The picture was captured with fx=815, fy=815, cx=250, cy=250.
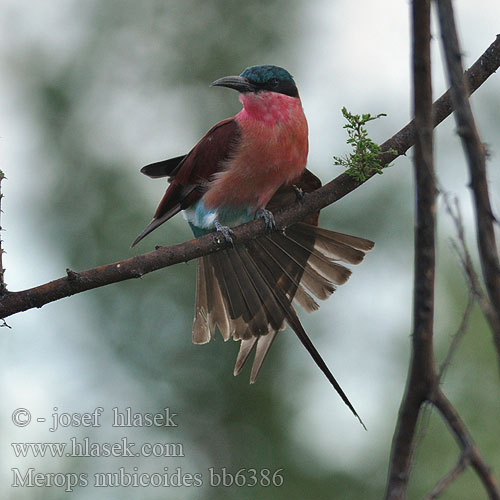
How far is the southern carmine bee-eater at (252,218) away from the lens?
121 inches

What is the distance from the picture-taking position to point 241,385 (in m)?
6.09

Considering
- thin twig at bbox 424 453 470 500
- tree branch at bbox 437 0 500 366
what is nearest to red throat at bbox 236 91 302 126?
tree branch at bbox 437 0 500 366

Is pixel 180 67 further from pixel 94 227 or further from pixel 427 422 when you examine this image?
pixel 427 422

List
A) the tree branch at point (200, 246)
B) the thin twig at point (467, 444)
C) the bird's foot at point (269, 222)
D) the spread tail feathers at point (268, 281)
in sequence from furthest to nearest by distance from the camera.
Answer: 1. the spread tail feathers at point (268, 281)
2. the bird's foot at point (269, 222)
3. the tree branch at point (200, 246)
4. the thin twig at point (467, 444)

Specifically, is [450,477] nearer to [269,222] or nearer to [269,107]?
[269,222]

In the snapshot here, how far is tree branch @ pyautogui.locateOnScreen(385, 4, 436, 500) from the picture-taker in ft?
4.28

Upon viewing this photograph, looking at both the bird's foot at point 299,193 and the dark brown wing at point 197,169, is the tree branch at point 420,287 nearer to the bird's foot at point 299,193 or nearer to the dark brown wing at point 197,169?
the bird's foot at point 299,193

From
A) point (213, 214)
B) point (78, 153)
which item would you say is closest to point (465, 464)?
point (213, 214)

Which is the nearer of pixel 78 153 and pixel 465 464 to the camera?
pixel 465 464

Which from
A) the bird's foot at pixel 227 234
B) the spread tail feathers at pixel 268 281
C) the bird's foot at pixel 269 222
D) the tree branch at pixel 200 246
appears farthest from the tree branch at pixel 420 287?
the spread tail feathers at pixel 268 281

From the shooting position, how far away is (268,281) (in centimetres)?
312

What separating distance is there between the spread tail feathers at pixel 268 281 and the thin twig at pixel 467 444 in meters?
1.68

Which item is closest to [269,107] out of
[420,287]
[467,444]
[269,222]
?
[269,222]

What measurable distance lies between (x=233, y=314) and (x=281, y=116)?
796mm
